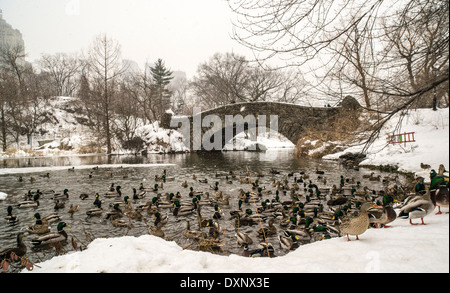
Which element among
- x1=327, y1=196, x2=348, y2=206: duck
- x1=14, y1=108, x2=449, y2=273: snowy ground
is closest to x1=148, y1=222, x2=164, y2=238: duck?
x1=14, y1=108, x2=449, y2=273: snowy ground

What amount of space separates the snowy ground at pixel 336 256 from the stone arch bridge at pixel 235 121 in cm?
2269

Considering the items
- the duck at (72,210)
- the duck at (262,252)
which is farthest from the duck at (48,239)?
the duck at (262,252)

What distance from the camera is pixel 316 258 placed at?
2.60 m

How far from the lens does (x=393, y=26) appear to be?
3613 mm

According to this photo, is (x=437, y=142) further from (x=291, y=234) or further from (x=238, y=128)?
(x=238, y=128)

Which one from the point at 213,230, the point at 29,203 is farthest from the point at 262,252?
the point at 29,203

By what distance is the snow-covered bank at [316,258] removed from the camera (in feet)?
6.66

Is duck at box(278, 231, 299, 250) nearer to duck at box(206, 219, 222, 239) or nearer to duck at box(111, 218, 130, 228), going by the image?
duck at box(206, 219, 222, 239)

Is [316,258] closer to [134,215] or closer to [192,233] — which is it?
[192,233]

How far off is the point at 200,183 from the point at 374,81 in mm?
10788

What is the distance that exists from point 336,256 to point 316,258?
0.21m

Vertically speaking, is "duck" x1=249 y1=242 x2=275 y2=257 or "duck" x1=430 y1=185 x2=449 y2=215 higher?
"duck" x1=430 y1=185 x2=449 y2=215

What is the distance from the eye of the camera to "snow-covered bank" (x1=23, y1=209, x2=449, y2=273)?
2.03m

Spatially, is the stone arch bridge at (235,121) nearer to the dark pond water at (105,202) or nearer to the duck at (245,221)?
the dark pond water at (105,202)
